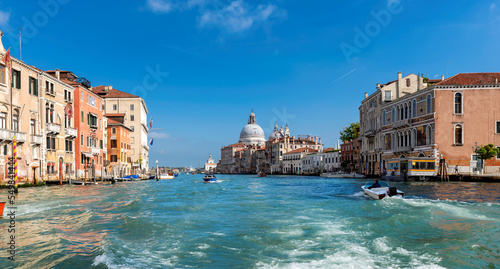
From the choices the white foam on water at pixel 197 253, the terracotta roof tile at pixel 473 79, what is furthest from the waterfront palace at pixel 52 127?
the terracotta roof tile at pixel 473 79

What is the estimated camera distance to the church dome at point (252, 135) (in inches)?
7041

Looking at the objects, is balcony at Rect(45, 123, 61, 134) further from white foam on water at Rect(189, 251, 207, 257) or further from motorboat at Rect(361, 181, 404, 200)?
white foam on water at Rect(189, 251, 207, 257)

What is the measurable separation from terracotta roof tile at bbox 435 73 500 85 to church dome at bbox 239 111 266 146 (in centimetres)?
13998

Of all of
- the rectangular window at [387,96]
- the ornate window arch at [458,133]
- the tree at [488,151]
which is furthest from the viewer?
the rectangular window at [387,96]

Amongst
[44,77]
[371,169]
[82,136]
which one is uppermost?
[44,77]

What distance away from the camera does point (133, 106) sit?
2303 inches

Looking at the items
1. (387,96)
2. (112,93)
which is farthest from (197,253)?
(112,93)

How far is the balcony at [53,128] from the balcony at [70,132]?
58.7 inches

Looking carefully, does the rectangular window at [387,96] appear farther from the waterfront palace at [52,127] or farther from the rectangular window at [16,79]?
the rectangular window at [16,79]

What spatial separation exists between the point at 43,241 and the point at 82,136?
28579 mm

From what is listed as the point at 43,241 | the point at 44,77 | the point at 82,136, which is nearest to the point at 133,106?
the point at 82,136

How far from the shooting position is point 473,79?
37.3m

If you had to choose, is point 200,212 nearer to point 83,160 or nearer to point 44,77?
point 44,77

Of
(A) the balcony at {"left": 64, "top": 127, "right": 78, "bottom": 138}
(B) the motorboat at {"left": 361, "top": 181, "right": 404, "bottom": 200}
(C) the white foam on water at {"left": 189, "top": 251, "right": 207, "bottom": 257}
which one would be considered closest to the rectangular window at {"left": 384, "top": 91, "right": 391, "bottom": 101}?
(B) the motorboat at {"left": 361, "top": 181, "right": 404, "bottom": 200}
